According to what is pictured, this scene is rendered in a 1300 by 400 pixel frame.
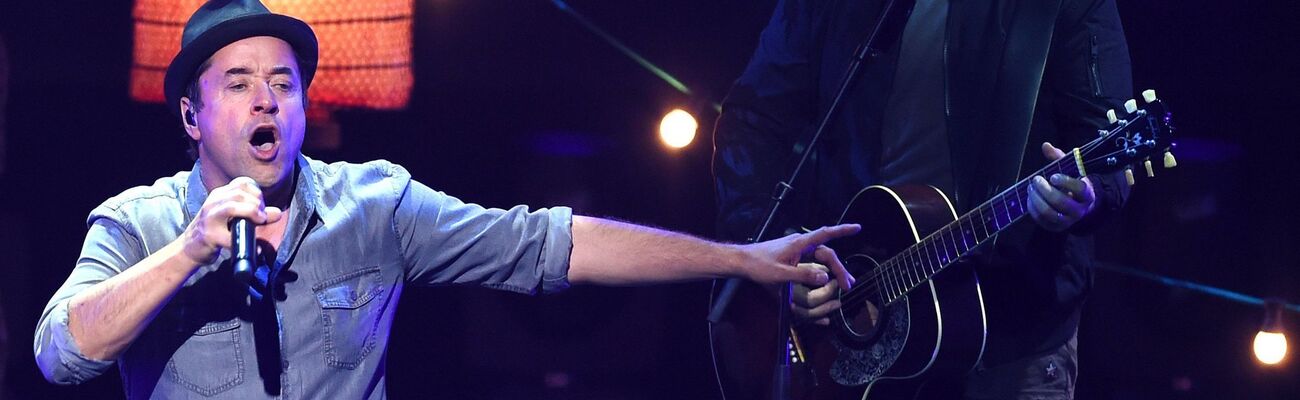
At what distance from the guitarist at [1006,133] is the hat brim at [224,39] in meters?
1.34

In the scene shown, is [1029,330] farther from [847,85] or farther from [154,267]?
[154,267]

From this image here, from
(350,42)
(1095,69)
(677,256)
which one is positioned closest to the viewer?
(677,256)

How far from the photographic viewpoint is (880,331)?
3.20 metres

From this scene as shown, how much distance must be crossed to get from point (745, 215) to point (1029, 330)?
926 mm

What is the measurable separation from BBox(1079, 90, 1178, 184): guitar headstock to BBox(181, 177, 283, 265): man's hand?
1882mm

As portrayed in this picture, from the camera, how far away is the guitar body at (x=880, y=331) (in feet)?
9.89

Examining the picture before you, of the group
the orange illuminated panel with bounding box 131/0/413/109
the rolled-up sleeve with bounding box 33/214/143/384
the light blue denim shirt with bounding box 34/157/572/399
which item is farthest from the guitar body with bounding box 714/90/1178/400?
the orange illuminated panel with bounding box 131/0/413/109

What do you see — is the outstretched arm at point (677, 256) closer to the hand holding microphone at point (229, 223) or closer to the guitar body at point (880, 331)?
the guitar body at point (880, 331)

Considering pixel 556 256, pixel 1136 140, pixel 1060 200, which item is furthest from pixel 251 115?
pixel 1136 140

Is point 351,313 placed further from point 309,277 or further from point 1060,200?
point 1060,200

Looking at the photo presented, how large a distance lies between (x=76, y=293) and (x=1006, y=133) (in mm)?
2178

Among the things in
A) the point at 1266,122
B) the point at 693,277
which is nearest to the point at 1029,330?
the point at 693,277

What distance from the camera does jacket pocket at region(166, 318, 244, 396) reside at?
94.1 inches

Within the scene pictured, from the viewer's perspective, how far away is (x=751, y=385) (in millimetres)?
3514
